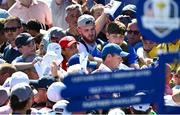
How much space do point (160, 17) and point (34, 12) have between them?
A: 5727 mm

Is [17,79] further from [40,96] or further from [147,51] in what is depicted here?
[147,51]

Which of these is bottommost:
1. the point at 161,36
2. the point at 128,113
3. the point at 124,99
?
the point at 128,113

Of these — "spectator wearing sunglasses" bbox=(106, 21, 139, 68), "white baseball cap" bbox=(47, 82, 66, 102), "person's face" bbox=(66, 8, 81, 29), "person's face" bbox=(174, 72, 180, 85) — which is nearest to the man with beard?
"spectator wearing sunglasses" bbox=(106, 21, 139, 68)

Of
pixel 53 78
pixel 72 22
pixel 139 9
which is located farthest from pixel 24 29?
pixel 139 9

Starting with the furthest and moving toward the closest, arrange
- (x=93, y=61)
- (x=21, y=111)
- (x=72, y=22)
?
(x=72, y=22) < (x=93, y=61) < (x=21, y=111)

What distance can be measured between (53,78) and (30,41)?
1.05m

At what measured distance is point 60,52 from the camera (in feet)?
25.4

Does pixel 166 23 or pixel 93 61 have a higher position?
pixel 166 23

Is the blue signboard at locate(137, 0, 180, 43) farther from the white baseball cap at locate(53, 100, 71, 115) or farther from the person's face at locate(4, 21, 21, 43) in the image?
the person's face at locate(4, 21, 21, 43)

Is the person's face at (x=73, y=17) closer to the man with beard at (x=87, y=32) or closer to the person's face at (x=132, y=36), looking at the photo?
the man with beard at (x=87, y=32)

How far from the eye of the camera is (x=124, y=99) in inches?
177

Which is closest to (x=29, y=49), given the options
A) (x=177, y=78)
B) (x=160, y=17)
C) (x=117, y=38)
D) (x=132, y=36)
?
(x=117, y=38)

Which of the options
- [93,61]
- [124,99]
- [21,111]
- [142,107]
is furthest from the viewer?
[93,61]

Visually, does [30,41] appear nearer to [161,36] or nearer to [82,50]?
[82,50]
